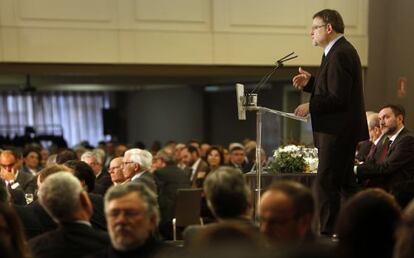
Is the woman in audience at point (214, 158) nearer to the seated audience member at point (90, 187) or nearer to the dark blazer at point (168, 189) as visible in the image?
the dark blazer at point (168, 189)

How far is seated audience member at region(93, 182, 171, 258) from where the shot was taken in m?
Result: 2.77

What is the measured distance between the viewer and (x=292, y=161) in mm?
5047

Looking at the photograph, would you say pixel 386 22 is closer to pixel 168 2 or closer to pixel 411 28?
pixel 411 28

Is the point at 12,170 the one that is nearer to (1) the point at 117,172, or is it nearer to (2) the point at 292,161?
(1) the point at 117,172

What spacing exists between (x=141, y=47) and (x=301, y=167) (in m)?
3.92

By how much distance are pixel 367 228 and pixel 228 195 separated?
612 mm

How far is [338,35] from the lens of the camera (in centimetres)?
411

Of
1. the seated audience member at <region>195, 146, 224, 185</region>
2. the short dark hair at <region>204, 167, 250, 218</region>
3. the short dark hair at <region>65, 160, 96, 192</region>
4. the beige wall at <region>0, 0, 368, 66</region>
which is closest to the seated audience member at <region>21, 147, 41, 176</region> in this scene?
the beige wall at <region>0, 0, 368, 66</region>

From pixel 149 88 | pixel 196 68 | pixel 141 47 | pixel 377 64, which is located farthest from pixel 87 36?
pixel 149 88

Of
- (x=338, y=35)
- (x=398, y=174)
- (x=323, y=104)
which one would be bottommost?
(x=398, y=174)

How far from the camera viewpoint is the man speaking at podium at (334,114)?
13.1 feet

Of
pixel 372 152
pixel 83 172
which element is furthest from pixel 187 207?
pixel 83 172

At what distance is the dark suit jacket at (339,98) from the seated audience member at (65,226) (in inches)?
65.7

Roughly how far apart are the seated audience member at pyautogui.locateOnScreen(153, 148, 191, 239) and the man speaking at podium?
3.22 metres
